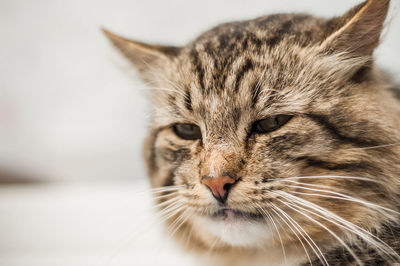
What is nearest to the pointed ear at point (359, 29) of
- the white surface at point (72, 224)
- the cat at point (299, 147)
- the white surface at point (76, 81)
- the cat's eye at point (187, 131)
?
the cat at point (299, 147)

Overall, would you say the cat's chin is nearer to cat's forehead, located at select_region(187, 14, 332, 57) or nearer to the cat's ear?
cat's forehead, located at select_region(187, 14, 332, 57)

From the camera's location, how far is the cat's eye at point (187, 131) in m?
0.89

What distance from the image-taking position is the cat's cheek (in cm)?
74

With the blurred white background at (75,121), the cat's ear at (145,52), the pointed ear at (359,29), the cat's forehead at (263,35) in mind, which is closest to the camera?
the pointed ear at (359,29)

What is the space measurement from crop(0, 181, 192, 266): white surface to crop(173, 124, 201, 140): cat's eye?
56 centimetres

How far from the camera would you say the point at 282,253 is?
827mm

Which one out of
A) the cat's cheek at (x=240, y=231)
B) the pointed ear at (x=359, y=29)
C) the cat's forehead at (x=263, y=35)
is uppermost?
the cat's forehead at (x=263, y=35)

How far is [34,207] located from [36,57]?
629 mm

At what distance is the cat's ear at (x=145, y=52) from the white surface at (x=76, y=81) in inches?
10.6

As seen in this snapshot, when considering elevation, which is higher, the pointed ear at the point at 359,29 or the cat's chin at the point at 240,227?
the pointed ear at the point at 359,29

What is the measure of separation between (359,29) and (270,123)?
260 mm

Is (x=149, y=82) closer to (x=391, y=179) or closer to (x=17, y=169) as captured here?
(x=391, y=179)

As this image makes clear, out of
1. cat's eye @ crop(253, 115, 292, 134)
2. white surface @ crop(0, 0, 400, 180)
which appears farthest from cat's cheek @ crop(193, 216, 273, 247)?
white surface @ crop(0, 0, 400, 180)

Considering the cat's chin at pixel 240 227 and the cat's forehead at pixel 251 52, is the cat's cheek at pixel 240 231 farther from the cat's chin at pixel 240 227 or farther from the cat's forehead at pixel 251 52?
the cat's forehead at pixel 251 52
